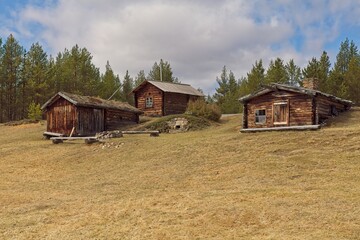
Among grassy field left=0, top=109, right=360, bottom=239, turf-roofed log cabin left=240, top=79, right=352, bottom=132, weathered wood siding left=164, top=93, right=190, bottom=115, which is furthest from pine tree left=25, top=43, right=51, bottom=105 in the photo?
turf-roofed log cabin left=240, top=79, right=352, bottom=132

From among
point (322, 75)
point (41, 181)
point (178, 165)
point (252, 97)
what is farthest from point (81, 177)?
point (322, 75)

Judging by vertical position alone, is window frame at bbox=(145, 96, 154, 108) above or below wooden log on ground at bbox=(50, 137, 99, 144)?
above

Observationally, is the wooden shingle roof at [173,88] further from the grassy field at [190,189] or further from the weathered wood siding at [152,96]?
the grassy field at [190,189]

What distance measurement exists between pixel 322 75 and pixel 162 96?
22928 mm

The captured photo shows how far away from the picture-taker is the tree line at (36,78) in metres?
59.1

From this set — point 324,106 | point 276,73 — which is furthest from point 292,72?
point 324,106

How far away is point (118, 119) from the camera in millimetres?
40938

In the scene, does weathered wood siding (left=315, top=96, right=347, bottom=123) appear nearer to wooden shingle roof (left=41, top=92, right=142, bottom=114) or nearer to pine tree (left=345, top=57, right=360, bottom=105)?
wooden shingle roof (left=41, top=92, right=142, bottom=114)

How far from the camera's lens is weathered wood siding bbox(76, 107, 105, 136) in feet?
119

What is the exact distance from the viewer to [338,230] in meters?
9.70

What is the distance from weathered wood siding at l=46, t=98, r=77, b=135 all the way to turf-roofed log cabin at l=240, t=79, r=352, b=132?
15.9 meters

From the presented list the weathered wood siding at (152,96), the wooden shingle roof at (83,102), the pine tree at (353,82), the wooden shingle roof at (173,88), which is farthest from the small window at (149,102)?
the pine tree at (353,82)

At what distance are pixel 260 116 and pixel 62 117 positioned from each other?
1853 cm

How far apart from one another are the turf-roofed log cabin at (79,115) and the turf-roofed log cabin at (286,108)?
558 inches
